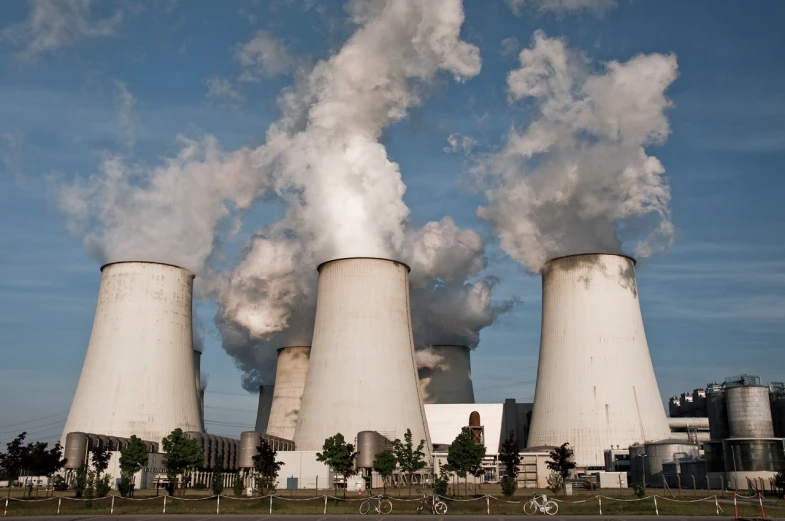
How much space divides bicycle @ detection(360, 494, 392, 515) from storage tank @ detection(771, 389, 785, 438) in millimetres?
33632

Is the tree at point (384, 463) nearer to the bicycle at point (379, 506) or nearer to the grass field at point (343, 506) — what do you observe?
the grass field at point (343, 506)

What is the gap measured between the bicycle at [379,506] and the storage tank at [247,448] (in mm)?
12674

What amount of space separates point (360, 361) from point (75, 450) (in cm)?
1139

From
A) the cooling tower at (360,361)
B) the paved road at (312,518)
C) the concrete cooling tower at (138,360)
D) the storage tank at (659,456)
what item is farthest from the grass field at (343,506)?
the storage tank at (659,456)

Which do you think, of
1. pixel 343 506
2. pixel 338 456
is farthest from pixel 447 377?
pixel 343 506

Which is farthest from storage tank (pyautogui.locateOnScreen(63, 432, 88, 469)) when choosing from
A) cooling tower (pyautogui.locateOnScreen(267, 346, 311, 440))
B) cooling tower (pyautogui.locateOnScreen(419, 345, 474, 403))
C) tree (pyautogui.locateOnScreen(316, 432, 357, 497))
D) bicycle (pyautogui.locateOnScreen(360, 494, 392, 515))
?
cooling tower (pyautogui.locateOnScreen(419, 345, 474, 403))

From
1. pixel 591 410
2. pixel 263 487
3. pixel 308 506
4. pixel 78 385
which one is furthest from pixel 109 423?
pixel 591 410

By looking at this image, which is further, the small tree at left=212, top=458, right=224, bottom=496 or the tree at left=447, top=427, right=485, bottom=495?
the tree at left=447, top=427, right=485, bottom=495

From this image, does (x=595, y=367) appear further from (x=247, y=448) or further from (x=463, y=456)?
(x=247, y=448)

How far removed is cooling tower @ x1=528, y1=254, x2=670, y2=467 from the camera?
34062 millimetres

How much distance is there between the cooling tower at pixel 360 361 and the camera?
106 feet

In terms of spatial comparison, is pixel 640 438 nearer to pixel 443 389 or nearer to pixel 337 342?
pixel 337 342

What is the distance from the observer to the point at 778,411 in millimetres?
47000

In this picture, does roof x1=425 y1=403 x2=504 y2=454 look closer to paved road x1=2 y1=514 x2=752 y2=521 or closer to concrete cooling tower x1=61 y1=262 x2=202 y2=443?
concrete cooling tower x1=61 y1=262 x2=202 y2=443
